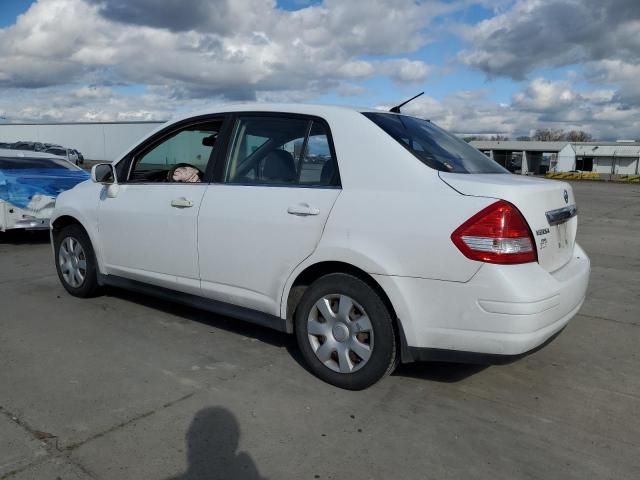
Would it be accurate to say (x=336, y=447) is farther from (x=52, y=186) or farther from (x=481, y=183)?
(x=52, y=186)

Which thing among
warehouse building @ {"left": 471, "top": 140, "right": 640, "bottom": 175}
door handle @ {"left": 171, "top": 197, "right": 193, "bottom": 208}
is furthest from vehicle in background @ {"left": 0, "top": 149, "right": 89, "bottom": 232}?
warehouse building @ {"left": 471, "top": 140, "right": 640, "bottom": 175}

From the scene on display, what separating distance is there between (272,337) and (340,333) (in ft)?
3.95

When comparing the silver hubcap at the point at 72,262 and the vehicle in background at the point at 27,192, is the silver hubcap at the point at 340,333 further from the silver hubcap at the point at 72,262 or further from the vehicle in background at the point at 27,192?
the vehicle in background at the point at 27,192

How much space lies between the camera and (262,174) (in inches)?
154

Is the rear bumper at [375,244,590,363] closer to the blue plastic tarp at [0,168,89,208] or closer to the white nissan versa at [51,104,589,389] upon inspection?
the white nissan versa at [51,104,589,389]

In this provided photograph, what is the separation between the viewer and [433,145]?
12.0 ft

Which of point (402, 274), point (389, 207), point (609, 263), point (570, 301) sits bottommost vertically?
point (609, 263)

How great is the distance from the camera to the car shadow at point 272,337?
3816 mm

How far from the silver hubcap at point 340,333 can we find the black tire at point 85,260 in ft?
8.56

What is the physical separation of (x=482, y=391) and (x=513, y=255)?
1080 mm

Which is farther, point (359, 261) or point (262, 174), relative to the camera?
point (262, 174)

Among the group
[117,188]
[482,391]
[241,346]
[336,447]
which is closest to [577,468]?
[482,391]

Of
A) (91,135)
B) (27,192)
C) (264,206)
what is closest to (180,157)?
(264,206)

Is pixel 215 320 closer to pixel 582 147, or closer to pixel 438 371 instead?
pixel 438 371
